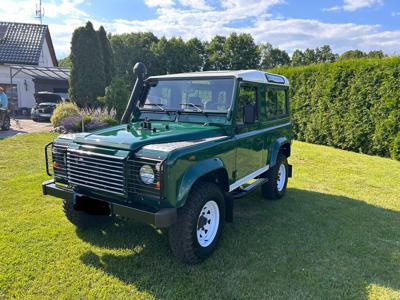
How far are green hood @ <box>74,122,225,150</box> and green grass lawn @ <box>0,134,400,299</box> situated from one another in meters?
1.31

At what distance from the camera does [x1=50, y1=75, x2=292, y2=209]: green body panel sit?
2.92m

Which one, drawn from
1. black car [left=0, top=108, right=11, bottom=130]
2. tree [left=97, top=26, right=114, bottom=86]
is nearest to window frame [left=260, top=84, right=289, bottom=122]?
black car [left=0, top=108, right=11, bottom=130]

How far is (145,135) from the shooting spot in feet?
11.1

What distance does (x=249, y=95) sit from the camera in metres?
4.37

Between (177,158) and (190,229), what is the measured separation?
30.8 inches

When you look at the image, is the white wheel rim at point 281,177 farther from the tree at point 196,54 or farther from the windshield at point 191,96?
→ the tree at point 196,54

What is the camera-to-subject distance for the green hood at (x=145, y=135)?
3.13m

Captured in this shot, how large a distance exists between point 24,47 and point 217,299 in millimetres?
24404


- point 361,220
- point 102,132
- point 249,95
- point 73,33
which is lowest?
point 361,220

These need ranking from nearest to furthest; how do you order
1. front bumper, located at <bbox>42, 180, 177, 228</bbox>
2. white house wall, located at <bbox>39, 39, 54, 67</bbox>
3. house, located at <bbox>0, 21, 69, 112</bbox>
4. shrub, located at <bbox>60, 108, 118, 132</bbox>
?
front bumper, located at <bbox>42, 180, 177, 228</bbox> < shrub, located at <bbox>60, 108, 118, 132</bbox> < house, located at <bbox>0, 21, 69, 112</bbox> < white house wall, located at <bbox>39, 39, 54, 67</bbox>

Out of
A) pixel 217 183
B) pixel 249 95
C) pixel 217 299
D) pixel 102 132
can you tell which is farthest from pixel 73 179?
pixel 249 95

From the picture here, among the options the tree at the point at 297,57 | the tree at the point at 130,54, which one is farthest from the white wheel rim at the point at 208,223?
the tree at the point at 297,57

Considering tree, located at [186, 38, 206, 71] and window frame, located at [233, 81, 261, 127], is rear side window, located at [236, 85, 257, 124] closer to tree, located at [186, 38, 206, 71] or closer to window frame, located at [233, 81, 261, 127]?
window frame, located at [233, 81, 261, 127]

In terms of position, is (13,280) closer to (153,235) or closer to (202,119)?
(153,235)
